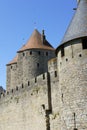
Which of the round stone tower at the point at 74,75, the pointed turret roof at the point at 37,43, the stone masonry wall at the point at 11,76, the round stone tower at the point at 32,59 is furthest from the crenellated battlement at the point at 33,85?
the pointed turret roof at the point at 37,43

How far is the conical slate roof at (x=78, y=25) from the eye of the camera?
55.1 feet

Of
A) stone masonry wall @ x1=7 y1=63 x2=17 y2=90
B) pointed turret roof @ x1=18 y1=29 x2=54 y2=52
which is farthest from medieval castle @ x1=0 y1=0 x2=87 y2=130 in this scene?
stone masonry wall @ x1=7 y1=63 x2=17 y2=90

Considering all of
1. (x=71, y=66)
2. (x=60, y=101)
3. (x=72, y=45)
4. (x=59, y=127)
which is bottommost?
(x=59, y=127)

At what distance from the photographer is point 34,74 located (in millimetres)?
28688

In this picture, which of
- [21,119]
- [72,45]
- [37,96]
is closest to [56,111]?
[37,96]

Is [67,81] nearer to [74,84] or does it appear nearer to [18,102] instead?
[74,84]

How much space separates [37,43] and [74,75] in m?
14.6

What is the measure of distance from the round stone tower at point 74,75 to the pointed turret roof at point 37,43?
12.6m

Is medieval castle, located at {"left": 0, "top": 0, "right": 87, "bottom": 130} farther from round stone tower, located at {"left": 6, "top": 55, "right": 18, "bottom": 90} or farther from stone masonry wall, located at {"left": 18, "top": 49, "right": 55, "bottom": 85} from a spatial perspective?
round stone tower, located at {"left": 6, "top": 55, "right": 18, "bottom": 90}

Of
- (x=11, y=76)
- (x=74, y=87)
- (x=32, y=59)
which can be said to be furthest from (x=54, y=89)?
(x=11, y=76)

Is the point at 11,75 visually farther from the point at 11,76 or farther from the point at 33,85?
the point at 33,85

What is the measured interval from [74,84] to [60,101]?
1.81 m

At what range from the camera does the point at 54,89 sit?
1970cm

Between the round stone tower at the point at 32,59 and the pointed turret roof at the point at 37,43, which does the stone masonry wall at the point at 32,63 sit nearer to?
the round stone tower at the point at 32,59
